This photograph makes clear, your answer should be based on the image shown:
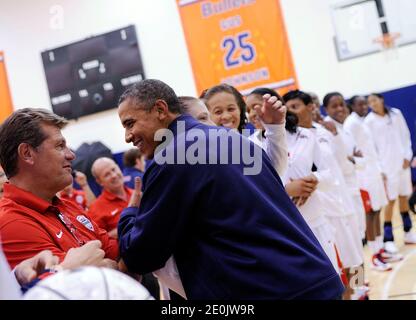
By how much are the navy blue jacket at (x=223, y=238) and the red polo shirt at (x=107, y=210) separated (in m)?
2.81

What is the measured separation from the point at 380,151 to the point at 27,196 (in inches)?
284

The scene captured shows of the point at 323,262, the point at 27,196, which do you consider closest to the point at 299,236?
the point at 323,262

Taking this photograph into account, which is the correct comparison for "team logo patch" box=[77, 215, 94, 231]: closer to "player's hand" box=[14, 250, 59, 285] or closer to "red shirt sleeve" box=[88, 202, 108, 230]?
"player's hand" box=[14, 250, 59, 285]

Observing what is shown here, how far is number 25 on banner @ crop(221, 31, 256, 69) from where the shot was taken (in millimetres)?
9555

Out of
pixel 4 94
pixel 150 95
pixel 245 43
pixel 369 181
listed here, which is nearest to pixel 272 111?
pixel 150 95

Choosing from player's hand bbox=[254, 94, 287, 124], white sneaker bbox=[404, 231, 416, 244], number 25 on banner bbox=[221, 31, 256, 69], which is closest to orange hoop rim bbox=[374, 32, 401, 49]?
number 25 on banner bbox=[221, 31, 256, 69]

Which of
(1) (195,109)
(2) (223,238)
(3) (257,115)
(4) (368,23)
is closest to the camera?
(2) (223,238)

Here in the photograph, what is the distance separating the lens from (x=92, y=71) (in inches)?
412

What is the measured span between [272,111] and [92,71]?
847 centimetres

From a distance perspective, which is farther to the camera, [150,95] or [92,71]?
[92,71]

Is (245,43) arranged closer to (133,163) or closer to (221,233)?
(133,163)

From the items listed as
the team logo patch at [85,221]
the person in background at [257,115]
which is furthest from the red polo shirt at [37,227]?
the person in background at [257,115]

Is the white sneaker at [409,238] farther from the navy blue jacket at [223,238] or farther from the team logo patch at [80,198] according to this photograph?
the navy blue jacket at [223,238]

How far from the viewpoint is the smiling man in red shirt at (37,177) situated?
2023mm
